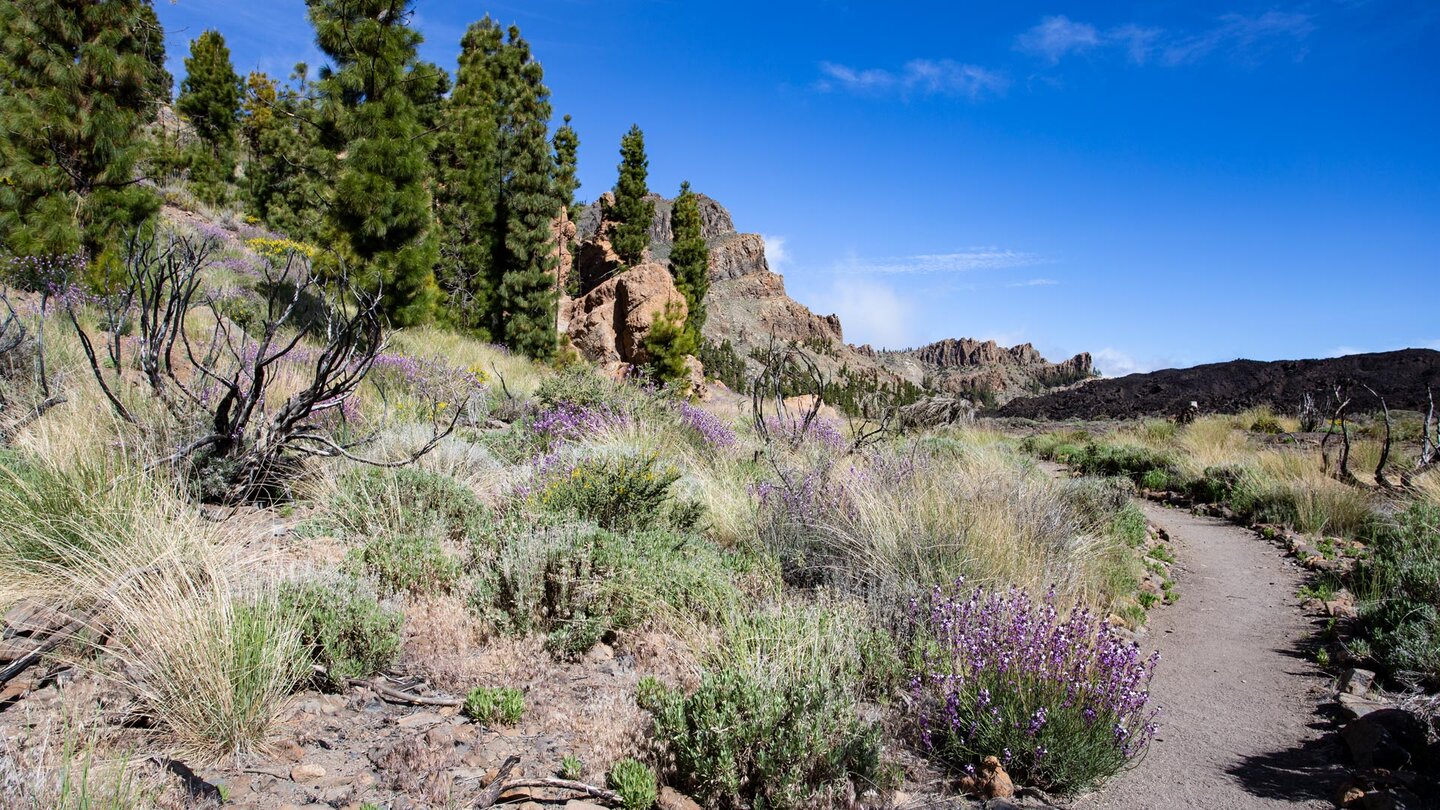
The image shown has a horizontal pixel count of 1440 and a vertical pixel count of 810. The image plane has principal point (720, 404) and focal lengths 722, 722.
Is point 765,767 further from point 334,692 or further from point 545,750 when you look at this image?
point 334,692

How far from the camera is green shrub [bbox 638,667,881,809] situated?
2.72 m

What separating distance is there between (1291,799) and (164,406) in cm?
682

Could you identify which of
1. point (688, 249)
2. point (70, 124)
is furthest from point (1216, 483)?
point (688, 249)

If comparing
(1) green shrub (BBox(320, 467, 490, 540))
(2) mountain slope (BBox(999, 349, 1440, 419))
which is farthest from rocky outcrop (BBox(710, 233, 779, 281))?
(1) green shrub (BBox(320, 467, 490, 540))

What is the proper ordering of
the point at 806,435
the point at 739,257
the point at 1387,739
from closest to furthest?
the point at 1387,739 → the point at 806,435 → the point at 739,257

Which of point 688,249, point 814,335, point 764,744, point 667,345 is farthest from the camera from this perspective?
point 814,335

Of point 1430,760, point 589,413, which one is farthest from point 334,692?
point 589,413

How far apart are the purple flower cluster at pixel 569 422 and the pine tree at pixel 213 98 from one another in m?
29.0

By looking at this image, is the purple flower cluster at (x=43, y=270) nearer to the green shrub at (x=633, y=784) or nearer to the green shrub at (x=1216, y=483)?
the green shrub at (x=633, y=784)

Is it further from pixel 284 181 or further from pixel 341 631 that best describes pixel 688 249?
pixel 341 631

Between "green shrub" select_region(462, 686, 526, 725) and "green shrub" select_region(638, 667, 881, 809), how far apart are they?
601mm

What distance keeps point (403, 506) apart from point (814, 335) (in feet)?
368

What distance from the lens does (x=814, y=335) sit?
378 feet

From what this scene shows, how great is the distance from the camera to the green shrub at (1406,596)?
426 centimetres
